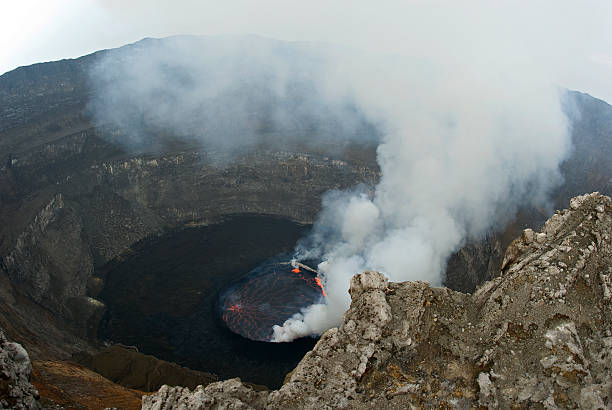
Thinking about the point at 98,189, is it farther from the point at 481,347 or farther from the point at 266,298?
the point at 481,347

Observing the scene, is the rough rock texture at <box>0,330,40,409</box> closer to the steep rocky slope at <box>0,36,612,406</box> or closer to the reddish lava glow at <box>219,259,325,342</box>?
the steep rocky slope at <box>0,36,612,406</box>

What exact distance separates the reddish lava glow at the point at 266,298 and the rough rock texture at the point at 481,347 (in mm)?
39223

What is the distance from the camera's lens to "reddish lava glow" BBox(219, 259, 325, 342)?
55.6 meters

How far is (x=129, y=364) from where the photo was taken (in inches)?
1761

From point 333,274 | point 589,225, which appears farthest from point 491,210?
point 589,225

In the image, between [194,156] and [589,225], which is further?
[194,156]

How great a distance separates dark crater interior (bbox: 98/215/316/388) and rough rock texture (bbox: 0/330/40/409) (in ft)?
115

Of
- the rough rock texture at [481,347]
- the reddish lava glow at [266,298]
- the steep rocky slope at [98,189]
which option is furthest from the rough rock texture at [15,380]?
the reddish lava glow at [266,298]

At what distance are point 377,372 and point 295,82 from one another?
384ft

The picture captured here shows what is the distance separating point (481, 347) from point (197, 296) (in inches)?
2106

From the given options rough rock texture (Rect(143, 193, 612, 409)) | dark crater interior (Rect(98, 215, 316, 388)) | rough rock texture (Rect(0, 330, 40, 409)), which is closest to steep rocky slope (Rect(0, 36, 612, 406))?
dark crater interior (Rect(98, 215, 316, 388))

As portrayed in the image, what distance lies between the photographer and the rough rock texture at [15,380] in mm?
12703

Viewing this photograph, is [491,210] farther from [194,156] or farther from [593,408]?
[194,156]

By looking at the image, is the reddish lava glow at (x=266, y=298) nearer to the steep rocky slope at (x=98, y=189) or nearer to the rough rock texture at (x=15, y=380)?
the steep rocky slope at (x=98, y=189)
